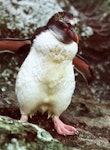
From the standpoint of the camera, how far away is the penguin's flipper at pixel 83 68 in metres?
3.43

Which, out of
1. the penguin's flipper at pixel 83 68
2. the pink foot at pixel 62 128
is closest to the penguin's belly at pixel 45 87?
the pink foot at pixel 62 128

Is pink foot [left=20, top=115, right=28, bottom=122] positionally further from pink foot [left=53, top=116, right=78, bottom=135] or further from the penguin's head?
the penguin's head

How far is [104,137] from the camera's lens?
2.99 metres

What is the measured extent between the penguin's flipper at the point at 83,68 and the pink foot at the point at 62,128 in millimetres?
622

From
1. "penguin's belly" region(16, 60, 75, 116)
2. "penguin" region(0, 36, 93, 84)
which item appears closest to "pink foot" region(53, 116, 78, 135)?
"penguin's belly" region(16, 60, 75, 116)

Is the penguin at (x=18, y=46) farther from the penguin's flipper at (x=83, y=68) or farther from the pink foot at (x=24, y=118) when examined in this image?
the pink foot at (x=24, y=118)

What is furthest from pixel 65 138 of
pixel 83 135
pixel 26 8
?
pixel 26 8

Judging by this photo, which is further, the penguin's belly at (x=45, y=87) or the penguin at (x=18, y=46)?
the penguin at (x=18, y=46)

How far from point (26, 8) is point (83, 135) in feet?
5.59

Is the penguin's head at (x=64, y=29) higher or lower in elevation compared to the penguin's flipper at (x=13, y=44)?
higher

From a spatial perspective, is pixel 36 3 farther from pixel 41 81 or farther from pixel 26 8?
pixel 41 81

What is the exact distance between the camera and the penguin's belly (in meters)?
2.75

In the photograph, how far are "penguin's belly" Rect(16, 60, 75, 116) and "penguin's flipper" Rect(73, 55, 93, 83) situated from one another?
0.62m

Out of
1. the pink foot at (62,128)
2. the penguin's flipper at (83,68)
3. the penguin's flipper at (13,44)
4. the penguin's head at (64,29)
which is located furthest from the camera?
the penguin's flipper at (83,68)
